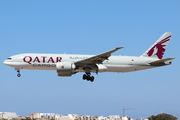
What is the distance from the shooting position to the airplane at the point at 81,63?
1597 inches

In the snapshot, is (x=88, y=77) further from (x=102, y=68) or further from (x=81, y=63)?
(x=81, y=63)

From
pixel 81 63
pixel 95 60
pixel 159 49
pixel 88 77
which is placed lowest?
pixel 88 77

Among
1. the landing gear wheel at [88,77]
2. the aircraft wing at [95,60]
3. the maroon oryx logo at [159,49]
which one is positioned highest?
the maroon oryx logo at [159,49]

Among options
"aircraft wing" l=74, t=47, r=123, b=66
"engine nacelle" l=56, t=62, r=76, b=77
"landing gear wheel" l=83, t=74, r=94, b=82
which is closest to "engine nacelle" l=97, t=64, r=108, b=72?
"aircraft wing" l=74, t=47, r=123, b=66

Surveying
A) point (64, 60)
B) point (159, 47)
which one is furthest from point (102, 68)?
point (159, 47)

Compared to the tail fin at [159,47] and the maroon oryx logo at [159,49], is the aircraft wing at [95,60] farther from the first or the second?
the maroon oryx logo at [159,49]

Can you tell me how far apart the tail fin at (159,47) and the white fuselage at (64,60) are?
2.10 meters

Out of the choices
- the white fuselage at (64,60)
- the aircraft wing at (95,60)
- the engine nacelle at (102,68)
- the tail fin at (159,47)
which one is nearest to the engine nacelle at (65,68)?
the aircraft wing at (95,60)

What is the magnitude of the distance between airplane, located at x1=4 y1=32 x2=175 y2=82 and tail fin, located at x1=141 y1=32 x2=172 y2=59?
1.15m

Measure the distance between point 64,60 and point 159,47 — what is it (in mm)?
14229

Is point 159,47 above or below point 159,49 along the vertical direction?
above

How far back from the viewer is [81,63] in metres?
41.1

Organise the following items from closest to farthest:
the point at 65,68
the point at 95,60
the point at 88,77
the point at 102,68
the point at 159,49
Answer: the point at 65,68, the point at 95,60, the point at 102,68, the point at 88,77, the point at 159,49

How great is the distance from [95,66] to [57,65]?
5.04m
